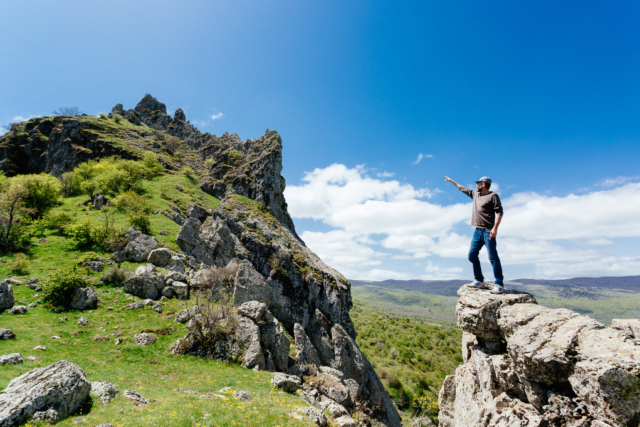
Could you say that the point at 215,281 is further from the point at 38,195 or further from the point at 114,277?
the point at 38,195

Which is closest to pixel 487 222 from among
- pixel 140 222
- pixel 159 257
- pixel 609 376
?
pixel 609 376

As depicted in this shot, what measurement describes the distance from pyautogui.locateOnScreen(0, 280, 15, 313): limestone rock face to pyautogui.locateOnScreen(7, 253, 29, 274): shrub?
25.3ft

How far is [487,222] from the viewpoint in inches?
443

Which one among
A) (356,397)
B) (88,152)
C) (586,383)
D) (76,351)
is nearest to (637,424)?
(586,383)

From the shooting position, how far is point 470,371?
12547 millimetres

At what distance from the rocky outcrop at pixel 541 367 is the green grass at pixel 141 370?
9.99 meters

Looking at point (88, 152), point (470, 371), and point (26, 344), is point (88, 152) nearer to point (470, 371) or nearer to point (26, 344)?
point (26, 344)

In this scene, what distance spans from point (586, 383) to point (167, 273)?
128 feet

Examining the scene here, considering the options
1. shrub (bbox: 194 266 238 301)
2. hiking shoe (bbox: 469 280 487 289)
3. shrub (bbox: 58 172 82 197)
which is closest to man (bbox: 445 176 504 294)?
hiking shoe (bbox: 469 280 487 289)

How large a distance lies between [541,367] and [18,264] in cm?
4648

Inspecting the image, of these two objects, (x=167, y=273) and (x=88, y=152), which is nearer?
(x=167, y=273)

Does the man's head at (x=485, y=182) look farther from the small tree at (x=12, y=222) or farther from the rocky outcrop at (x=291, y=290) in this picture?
the small tree at (x=12, y=222)

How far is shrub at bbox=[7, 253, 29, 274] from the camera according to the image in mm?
27234

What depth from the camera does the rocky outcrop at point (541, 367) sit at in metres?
6.46
